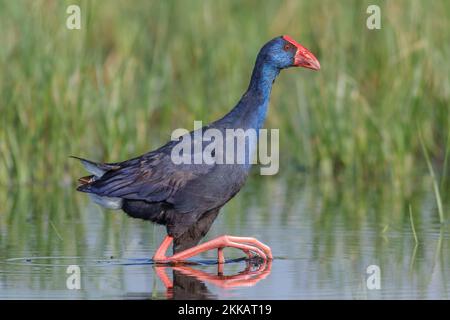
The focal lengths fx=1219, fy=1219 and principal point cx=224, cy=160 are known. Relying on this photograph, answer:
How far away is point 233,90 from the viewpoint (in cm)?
1181

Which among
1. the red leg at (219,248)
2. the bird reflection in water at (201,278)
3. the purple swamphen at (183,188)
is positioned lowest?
the bird reflection in water at (201,278)

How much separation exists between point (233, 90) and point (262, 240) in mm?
3841

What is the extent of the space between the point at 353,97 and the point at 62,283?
4.86m

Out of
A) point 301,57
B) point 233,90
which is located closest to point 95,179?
point 301,57

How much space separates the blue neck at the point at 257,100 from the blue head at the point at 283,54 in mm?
32

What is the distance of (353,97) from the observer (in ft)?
35.8

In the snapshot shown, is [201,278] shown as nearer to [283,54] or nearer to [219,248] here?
[219,248]

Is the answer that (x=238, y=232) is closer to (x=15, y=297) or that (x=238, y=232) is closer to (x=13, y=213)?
(x=13, y=213)

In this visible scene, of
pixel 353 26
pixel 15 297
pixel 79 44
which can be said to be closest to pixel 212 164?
pixel 15 297

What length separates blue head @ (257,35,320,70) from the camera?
315 inches

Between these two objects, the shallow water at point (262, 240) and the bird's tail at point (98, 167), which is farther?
the bird's tail at point (98, 167)

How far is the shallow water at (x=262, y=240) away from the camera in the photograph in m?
6.49

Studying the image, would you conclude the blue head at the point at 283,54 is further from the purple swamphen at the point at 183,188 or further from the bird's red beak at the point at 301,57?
the purple swamphen at the point at 183,188

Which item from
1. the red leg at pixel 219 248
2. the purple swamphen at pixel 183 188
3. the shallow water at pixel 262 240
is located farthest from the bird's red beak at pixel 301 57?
the red leg at pixel 219 248
